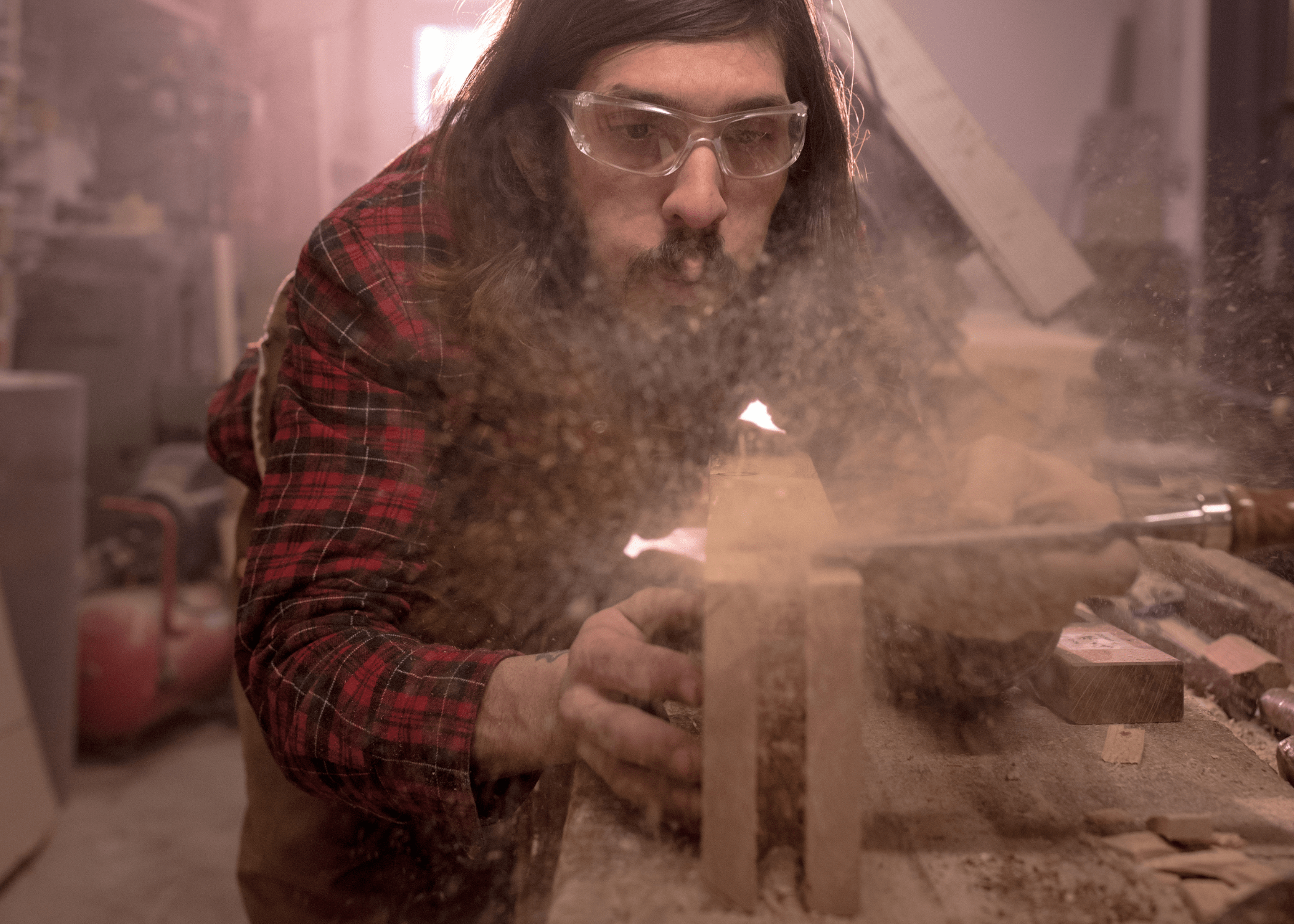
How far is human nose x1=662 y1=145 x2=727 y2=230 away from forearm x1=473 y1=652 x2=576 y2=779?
1.76 feet

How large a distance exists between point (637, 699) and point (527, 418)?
50 cm

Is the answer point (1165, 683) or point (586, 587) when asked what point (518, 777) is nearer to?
point (586, 587)

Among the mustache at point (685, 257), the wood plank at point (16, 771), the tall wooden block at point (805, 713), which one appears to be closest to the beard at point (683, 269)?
the mustache at point (685, 257)

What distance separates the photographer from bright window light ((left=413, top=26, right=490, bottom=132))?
4.12ft

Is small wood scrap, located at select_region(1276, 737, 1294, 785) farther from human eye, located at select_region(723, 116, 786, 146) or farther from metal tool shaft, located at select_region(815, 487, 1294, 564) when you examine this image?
human eye, located at select_region(723, 116, 786, 146)

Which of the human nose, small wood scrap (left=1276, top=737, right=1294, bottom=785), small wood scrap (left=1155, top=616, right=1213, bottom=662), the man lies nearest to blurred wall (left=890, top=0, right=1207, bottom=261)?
the man

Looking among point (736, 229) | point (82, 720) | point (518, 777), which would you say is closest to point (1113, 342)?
point (736, 229)

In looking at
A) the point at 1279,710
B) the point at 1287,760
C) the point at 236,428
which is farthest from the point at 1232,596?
the point at 236,428

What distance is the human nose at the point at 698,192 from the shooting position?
937mm

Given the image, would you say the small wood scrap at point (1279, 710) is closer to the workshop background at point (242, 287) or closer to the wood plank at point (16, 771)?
the workshop background at point (242, 287)

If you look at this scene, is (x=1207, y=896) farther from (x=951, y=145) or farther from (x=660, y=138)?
(x=951, y=145)

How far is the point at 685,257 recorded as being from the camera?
1.03m

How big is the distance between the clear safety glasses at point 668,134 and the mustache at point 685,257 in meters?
0.08

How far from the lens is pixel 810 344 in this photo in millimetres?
1354
